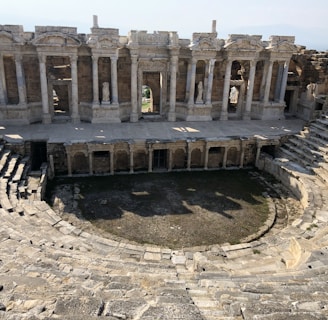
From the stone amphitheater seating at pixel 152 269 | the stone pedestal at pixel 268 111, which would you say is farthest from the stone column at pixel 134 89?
the stone pedestal at pixel 268 111

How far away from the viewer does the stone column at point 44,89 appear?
67.4ft

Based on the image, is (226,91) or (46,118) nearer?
(46,118)

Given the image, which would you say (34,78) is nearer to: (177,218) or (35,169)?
(35,169)

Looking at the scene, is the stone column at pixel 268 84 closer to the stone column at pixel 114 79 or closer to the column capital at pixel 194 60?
the column capital at pixel 194 60

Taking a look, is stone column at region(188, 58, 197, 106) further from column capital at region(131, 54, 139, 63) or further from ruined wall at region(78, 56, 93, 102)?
ruined wall at region(78, 56, 93, 102)

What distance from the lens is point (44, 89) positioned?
2106 cm

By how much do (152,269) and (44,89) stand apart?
15513mm

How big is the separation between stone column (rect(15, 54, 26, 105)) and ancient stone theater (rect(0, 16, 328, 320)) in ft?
0.37

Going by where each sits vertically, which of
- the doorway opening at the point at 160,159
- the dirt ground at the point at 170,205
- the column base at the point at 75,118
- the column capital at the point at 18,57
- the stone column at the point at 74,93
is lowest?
the dirt ground at the point at 170,205

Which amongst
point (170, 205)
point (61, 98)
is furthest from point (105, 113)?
point (170, 205)

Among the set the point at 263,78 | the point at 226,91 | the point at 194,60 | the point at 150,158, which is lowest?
the point at 150,158

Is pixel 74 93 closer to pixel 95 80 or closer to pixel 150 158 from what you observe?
pixel 95 80

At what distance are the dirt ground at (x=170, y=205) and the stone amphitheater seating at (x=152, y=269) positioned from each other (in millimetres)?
909

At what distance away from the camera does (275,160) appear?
19219mm
